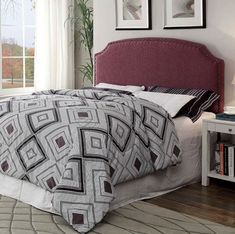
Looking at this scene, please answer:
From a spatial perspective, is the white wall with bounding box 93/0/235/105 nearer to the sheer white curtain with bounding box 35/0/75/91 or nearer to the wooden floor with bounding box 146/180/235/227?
the wooden floor with bounding box 146/180/235/227

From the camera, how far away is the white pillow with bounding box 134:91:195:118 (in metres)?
3.80

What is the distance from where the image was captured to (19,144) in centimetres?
313

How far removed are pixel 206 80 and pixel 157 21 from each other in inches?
35.7

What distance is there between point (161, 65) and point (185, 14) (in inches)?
20.8

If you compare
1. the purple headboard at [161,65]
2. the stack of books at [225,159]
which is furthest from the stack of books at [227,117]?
the purple headboard at [161,65]

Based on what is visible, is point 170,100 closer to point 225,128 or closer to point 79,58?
point 225,128

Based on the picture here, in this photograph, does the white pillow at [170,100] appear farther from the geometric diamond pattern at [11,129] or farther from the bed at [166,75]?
the geometric diamond pattern at [11,129]

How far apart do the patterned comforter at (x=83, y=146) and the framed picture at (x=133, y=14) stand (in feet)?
4.90

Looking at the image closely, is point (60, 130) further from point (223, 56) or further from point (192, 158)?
point (223, 56)

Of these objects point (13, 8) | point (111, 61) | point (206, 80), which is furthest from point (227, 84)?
point (13, 8)

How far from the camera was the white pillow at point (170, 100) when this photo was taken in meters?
3.80

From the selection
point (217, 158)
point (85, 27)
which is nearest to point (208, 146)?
point (217, 158)

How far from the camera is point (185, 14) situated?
14.4ft

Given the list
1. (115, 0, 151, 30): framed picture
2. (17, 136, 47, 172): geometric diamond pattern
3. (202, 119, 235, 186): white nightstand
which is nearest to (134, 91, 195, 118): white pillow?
(202, 119, 235, 186): white nightstand
